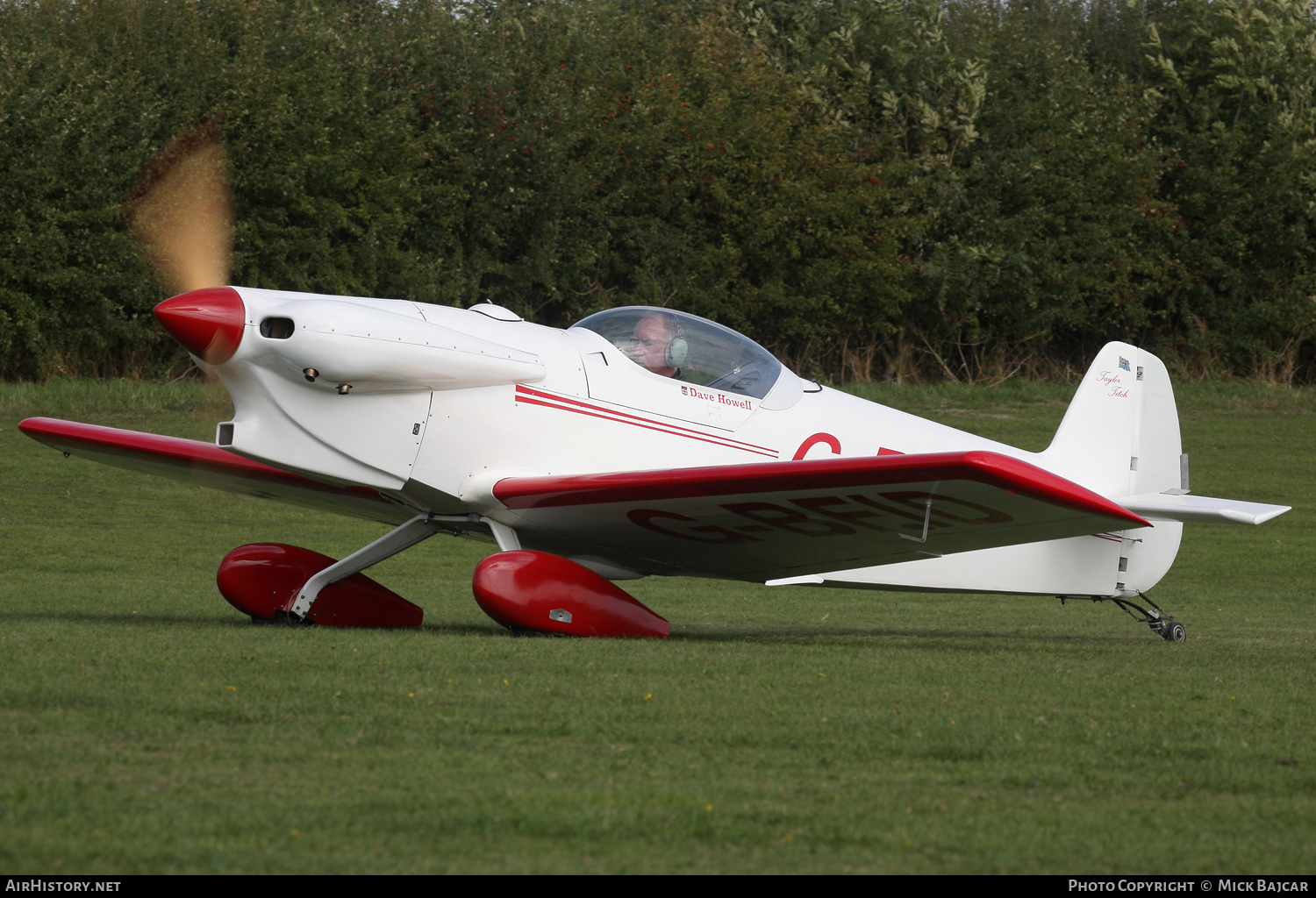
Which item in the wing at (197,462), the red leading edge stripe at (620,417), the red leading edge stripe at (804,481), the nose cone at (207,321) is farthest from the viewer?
the wing at (197,462)

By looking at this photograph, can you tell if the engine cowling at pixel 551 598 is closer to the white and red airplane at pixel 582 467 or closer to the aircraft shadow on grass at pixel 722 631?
the white and red airplane at pixel 582 467

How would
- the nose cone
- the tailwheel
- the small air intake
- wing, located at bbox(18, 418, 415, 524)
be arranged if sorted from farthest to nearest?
the tailwheel, wing, located at bbox(18, 418, 415, 524), the small air intake, the nose cone

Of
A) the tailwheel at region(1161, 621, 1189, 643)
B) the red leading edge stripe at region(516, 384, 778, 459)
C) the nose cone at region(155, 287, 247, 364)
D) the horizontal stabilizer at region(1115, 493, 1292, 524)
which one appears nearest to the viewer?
the nose cone at region(155, 287, 247, 364)

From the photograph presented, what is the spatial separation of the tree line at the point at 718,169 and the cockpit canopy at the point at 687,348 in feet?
56.2

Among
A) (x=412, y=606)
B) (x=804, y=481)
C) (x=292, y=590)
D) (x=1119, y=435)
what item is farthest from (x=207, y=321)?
(x=1119, y=435)

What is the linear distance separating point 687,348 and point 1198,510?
3.62 m

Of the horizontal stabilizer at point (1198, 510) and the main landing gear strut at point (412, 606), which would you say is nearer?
the main landing gear strut at point (412, 606)

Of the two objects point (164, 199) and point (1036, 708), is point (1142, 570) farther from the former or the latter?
point (164, 199)

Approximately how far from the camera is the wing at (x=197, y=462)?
980 cm

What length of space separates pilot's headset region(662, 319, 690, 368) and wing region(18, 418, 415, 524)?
2152mm

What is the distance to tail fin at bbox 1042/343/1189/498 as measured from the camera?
419 inches

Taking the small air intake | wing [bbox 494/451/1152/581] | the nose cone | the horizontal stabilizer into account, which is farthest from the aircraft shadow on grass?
the small air intake

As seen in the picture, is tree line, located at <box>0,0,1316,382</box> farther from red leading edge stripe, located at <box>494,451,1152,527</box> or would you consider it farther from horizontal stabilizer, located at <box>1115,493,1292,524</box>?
horizontal stabilizer, located at <box>1115,493,1292,524</box>

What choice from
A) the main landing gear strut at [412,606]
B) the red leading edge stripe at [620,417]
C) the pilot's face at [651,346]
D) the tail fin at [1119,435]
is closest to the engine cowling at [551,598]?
the main landing gear strut at [412,606]
